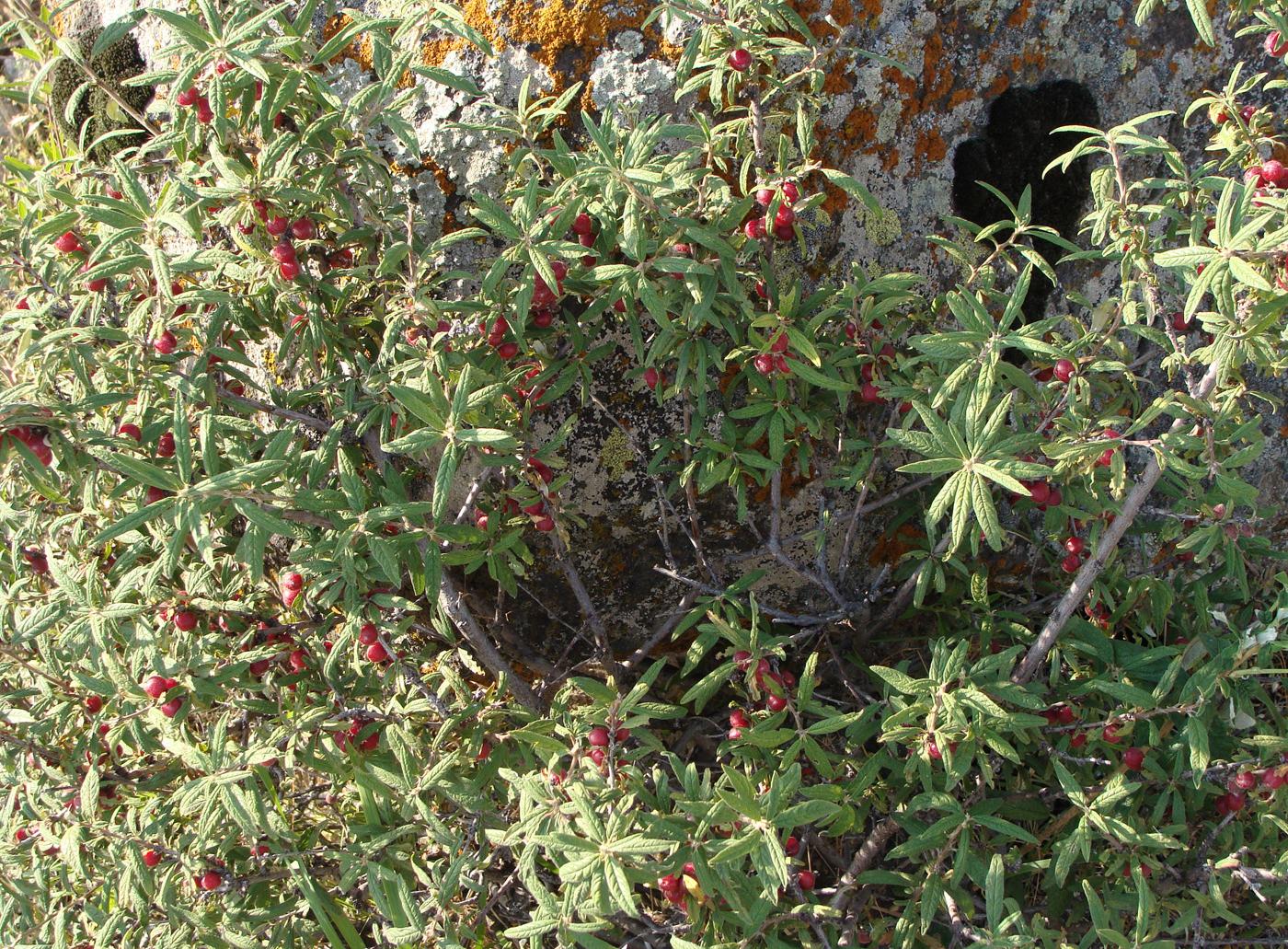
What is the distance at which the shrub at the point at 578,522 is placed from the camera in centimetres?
200

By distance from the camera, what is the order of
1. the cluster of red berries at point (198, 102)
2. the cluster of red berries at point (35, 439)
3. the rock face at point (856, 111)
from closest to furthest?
the cluster of red berries at point (35, 439), the cluster of red berries at point (198, 102), the rock face at point (856, 111)

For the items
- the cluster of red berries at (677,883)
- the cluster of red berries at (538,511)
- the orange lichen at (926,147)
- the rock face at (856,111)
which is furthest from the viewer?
the orange lichen at (926,147)

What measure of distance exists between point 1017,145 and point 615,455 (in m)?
1.37

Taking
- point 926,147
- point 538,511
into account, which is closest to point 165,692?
point 538,511

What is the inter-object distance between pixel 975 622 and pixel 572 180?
4.89ft

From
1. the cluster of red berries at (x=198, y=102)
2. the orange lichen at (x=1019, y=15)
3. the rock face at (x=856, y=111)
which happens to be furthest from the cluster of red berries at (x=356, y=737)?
the orange lichen at (x=1019, y=15)

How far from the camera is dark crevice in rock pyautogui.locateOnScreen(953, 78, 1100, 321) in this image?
2.77m

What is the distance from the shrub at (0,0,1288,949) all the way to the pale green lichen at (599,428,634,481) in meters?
0.17

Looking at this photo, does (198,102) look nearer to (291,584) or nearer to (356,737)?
(291,584)

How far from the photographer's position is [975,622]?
8.63 ft

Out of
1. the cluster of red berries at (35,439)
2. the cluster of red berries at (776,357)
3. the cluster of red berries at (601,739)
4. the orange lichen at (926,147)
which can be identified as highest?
the cluster of red berries at (35,439)

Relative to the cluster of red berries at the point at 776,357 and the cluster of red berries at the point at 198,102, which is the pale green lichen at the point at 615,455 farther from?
the cluster of red berries at the point at 198,102

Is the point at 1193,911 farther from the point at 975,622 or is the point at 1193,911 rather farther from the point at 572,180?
the point at 572,180

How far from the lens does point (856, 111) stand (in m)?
2.72
